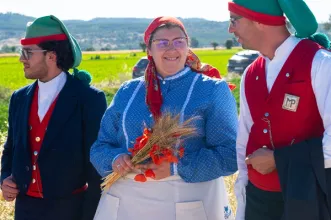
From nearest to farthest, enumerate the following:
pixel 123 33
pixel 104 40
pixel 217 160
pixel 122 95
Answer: pixel 217 160, pixel 122 95, pixel 104 40, pixel 123 33

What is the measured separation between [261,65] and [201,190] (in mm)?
758

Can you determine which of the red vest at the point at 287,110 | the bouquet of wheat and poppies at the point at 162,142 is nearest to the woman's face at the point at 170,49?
the bouquet of wheat and poppies at the point at 162,142

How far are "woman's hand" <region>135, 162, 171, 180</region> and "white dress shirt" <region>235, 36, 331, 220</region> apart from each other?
0.38 m

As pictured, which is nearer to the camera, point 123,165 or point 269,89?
point 269,89

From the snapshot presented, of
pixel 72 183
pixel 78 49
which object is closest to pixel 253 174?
pixel 72 183

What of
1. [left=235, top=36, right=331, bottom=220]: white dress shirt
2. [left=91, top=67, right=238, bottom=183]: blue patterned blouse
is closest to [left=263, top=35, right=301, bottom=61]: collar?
[left=235, top=36, right=331, bottom=220]: white dress shirt

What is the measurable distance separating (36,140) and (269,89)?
1.60m

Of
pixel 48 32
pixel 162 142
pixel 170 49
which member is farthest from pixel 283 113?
pixel 48 32

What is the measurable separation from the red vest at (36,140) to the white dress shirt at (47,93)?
0.04 meters

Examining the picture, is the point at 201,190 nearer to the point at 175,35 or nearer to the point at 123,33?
the point at 175,35

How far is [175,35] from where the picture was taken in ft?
11.0

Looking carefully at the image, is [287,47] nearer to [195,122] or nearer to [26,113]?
[195,122]

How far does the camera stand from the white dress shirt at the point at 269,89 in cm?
277

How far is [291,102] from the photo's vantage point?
113 inches
